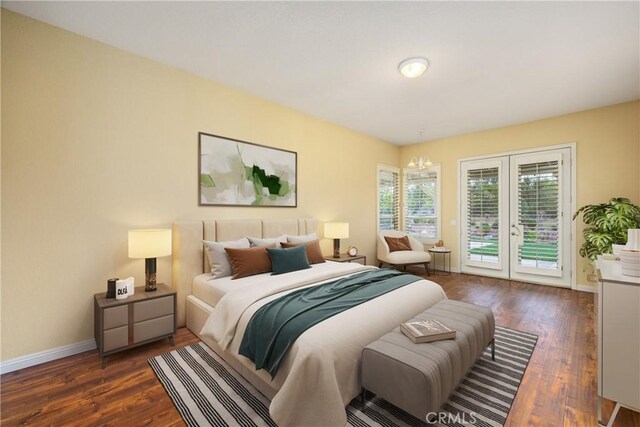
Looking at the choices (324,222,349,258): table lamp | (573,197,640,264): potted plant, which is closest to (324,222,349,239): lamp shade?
(324,222,349,258): table lamp

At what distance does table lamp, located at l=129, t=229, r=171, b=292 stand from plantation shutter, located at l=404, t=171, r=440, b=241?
508 centimetres

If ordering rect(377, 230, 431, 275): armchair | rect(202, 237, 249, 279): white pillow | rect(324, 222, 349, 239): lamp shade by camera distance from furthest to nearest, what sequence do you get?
rect(377, 230, 431, 275): armchair, rect(324, 222, 349, 239): lamp shade, rect(202, 237, 249, 279): white pillow

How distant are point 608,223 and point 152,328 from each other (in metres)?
5.49

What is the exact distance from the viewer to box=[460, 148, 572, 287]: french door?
4.45 metres

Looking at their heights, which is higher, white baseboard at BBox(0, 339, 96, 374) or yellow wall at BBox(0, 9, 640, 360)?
yellow wall at BBox(0, 9, 640, 360)

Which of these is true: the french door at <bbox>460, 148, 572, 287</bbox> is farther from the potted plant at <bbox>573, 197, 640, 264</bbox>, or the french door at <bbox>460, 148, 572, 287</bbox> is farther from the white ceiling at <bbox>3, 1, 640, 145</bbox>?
the white ceiling at <bbox>3, 1, 640, 145</bbox>

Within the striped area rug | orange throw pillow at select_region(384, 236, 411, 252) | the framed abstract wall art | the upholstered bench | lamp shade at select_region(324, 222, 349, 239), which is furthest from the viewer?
orange throw pillow at select_region(384, 236, 411, 252)

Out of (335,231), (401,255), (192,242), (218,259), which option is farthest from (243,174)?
(401,255)

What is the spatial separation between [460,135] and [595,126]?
1.93 metres

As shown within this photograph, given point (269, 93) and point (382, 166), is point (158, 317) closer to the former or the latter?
point (269, 93)

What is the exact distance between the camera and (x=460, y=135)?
549 cm

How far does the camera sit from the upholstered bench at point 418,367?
4.68 ft

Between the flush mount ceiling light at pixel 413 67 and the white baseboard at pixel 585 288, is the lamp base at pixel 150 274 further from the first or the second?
the white baseboard at pixel 585 288

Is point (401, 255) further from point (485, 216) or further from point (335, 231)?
point (485, 216)
